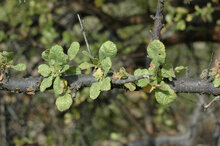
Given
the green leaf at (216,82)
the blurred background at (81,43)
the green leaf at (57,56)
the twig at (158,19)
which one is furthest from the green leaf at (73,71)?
the blurred background at (81,43)

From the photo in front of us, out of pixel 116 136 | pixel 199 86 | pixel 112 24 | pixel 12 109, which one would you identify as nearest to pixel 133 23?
pixel 112 24

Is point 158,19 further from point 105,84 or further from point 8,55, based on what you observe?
point 8,55

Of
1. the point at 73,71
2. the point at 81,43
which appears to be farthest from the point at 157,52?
the point at 81,43

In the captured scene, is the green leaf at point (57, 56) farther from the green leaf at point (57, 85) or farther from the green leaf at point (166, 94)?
the green leaf at point (166, 94)

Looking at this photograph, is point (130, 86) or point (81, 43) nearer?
point (130, 86)

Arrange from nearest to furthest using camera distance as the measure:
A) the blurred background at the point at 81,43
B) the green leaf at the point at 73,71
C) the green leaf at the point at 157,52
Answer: the green leaf at the point at 157,52 < the green leaf at the point at 73,71 < the blurred background at the point at 81,43

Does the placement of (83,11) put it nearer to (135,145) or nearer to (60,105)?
(135,145)
